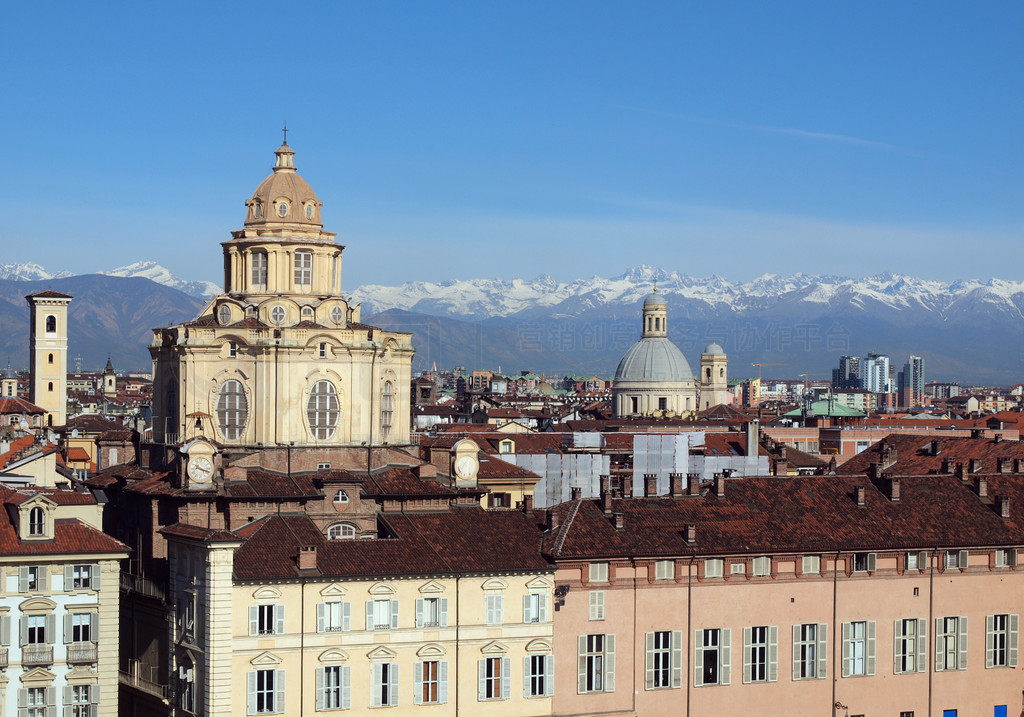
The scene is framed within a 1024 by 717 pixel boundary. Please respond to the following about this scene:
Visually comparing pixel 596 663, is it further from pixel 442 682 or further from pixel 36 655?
pixel 36 655

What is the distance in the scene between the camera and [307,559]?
57969mm

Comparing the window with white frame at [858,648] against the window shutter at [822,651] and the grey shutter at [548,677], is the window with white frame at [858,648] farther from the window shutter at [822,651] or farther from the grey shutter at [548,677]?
the grey shutter at [548,677]

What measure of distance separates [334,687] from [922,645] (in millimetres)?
21664

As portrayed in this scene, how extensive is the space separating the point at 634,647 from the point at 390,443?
13.8 m

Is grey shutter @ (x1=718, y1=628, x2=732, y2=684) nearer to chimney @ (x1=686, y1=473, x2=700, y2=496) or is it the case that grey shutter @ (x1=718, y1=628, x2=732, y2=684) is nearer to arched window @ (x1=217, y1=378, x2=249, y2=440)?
chimney @ (x1=686, y1=473, x2=700, y2=496)

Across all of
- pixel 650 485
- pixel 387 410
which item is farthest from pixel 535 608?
pixel 650 485

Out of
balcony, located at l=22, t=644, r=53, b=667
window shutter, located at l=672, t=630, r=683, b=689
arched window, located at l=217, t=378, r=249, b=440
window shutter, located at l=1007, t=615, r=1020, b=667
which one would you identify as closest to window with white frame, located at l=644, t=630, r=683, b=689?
window shutter, located at l=672, t=630, r=683, b=689

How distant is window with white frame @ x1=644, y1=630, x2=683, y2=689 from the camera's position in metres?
62.3

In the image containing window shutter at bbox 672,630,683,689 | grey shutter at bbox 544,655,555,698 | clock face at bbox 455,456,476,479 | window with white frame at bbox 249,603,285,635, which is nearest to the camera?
window with white frame at bbox 249,603,285,635

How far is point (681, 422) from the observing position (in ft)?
525

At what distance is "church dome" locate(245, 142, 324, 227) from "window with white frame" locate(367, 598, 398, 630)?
18442mm

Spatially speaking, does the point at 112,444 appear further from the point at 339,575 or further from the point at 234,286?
the point at 339,575

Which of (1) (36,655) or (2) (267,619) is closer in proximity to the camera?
(2) (267,619)

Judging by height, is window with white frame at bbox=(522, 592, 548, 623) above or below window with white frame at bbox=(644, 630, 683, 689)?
above
